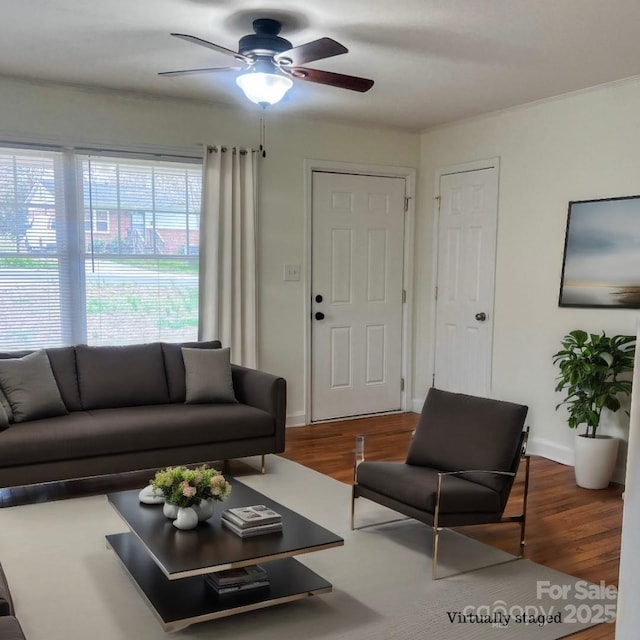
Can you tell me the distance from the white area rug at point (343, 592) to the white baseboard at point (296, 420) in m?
2.10

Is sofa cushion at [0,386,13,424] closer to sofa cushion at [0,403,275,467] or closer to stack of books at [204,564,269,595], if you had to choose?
sofa cushion at [0,403,275,467]

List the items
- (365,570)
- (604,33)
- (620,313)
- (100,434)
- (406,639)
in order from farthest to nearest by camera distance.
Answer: (620,313)
(100,434)
(604,33)
(365,570)
(406,639)

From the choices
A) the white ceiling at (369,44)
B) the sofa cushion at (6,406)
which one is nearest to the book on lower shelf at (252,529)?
the sofa cushion at (6,406)

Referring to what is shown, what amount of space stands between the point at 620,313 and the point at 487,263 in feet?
4.28

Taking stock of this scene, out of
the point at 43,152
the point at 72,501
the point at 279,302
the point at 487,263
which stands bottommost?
the point at 72,501

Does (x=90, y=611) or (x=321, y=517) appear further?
(x=321, y=517)

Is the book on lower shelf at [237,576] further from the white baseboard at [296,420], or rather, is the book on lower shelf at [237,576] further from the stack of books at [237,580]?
the white baseboard at [296,420]

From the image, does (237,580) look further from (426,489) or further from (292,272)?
(292,272)

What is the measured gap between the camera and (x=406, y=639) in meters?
2.49

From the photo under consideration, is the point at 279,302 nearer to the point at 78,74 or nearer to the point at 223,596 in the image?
the point at 78,74

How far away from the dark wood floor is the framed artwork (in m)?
1.24

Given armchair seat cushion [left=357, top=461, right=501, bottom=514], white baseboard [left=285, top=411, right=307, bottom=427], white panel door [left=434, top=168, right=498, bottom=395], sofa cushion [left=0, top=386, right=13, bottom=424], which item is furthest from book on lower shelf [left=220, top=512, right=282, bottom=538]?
white panel door [left=434, top=168, right=498, bottom=395]

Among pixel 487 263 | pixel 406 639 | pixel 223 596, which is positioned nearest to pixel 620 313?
pixel 487 263

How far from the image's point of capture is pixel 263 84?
347 centimetres
